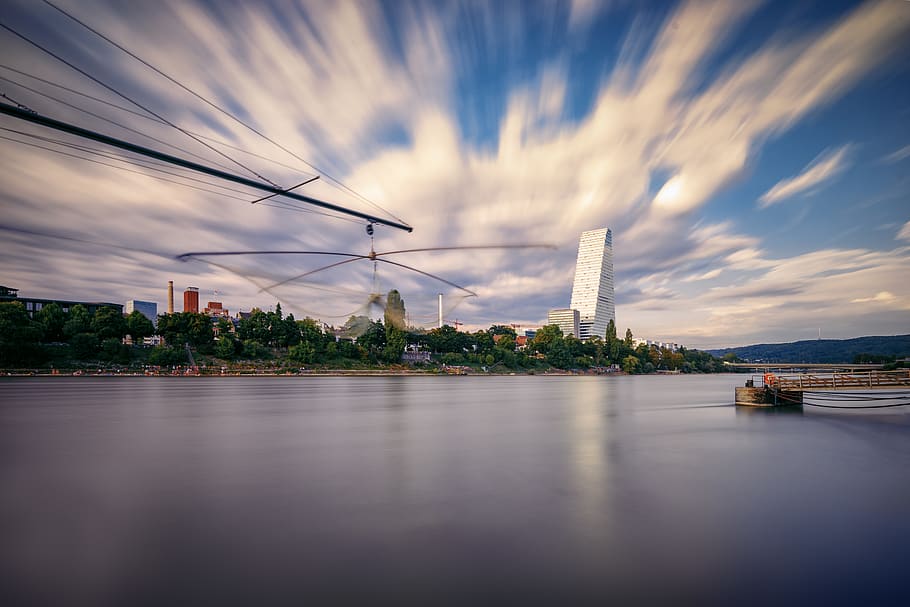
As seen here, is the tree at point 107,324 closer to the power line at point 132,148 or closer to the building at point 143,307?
the building at point 143,307

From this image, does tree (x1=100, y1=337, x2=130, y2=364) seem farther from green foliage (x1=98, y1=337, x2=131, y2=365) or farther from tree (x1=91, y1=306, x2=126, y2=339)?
tree (x1=91, y1=306, x2=126, y2=339)

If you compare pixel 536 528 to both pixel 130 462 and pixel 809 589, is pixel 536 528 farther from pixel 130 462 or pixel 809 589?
pixel 130 462

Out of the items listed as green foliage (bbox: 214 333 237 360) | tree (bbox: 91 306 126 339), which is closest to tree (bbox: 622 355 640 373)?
green foliage (bbox: 214 333 237 360)

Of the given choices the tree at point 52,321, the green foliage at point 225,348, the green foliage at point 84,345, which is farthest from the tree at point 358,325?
the tree at point 52,321

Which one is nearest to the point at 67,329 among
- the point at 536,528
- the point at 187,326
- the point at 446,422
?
the point at 187,326

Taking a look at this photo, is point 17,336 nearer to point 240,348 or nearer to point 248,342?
point 240,348

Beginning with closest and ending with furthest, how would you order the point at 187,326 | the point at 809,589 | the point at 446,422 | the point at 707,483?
the point at 809,589 < the point at 707,483 < the point at 446,422 < the point at 187,326
